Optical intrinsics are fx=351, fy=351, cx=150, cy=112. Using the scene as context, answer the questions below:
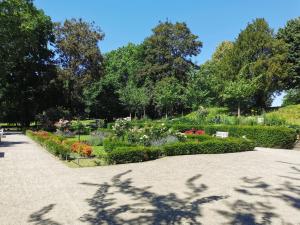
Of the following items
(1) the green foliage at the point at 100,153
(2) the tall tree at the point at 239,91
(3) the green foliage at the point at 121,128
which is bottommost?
(1) the green foliage at the point at 100,153

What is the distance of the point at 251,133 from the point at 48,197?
14.8 meters

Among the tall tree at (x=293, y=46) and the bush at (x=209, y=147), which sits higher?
the tall tree at (x=293, y=46)

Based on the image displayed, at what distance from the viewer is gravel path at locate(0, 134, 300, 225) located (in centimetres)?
654

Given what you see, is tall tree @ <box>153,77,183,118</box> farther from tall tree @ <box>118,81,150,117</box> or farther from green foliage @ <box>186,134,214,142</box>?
green foliage @ <box>186,134,214,142</box>

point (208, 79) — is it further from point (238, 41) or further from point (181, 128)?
point (181, 128)

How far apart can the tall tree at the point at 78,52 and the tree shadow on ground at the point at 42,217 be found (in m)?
31.4

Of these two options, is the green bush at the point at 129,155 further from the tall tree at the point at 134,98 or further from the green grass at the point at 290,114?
the tall tree at the point at 134,98

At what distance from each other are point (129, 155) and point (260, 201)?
6177mm

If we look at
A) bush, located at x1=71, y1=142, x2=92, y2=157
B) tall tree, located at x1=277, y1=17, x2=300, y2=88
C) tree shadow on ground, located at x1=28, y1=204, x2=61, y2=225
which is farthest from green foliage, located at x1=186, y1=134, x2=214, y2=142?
tall tree, located at x1=277, y1=17, x2=300, y2=88

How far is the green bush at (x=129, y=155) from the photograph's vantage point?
12.7 meters

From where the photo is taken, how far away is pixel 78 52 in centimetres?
3744

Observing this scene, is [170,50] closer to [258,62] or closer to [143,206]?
[258,62]

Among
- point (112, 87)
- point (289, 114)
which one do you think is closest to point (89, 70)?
point (112, 87)

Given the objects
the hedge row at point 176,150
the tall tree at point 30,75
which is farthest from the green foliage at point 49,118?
the hedge row at point 176,150
